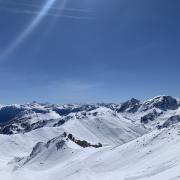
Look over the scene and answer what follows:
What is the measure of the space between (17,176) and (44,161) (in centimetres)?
1103

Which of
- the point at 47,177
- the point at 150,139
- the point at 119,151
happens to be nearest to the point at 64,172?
the point at 47,177

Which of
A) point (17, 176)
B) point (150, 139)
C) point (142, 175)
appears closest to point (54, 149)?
point (17, 176)

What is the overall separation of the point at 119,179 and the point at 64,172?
20.3 m

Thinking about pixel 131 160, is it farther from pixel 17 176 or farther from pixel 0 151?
pixel 0 151

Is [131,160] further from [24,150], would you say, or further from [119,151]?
[24,150]

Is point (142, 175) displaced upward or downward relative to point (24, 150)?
downward

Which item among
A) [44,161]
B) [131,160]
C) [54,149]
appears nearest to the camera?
[131,160]

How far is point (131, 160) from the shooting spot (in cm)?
5144

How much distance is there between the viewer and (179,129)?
56438 mm

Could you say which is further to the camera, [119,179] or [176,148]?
[176,148]

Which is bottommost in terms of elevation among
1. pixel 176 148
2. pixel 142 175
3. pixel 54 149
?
pixel 142 175

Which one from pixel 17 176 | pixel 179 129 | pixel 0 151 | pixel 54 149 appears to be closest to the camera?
pixel 179 129

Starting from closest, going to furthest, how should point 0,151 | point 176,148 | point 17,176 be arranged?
point 176,148
point 17,176
point 0,151

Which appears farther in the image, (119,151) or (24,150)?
(24,150)
